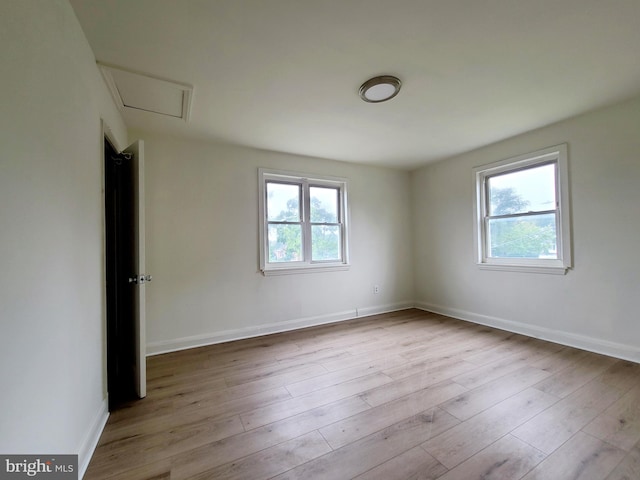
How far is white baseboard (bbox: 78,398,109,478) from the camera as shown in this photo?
1.45 meters

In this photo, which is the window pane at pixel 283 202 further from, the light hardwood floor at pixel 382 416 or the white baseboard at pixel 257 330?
the light hardwood floor at pixel 382 416

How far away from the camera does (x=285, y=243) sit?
385 centimetres

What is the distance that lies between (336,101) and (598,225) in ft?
9.67

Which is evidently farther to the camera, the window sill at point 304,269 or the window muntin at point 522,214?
the window sill at point 304,269

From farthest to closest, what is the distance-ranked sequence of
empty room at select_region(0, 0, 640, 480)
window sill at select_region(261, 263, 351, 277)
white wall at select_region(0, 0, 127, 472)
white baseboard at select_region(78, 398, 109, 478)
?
window sill at select_region(261, 263, 351, 277), white baseboard at select_region(78, 398, 109, 478), empty room at select_region(0, 0, 640, 480), white wall at select_region(0, 0, 127, 472)

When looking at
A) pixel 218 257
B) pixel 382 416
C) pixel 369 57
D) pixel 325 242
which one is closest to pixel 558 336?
pixel 382 416

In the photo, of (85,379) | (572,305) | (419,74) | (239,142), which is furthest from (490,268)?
(85,379)

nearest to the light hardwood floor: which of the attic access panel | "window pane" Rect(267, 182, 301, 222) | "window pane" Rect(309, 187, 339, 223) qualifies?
"window pane" Rect(267, 182, 301, 222)

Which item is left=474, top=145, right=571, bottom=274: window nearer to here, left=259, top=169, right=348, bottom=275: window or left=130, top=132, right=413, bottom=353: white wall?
left=130, top=132, right=413, bottom=353: white wall

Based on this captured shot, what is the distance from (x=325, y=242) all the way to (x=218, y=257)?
1577 millimetres

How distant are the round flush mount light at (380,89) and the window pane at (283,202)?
1783 millimetres

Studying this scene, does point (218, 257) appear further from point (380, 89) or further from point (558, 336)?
point (558, 336)

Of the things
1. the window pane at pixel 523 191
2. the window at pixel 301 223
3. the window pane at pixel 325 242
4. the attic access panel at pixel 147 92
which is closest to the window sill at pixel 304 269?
the window at pixel 301 223

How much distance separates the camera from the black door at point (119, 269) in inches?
92.3
